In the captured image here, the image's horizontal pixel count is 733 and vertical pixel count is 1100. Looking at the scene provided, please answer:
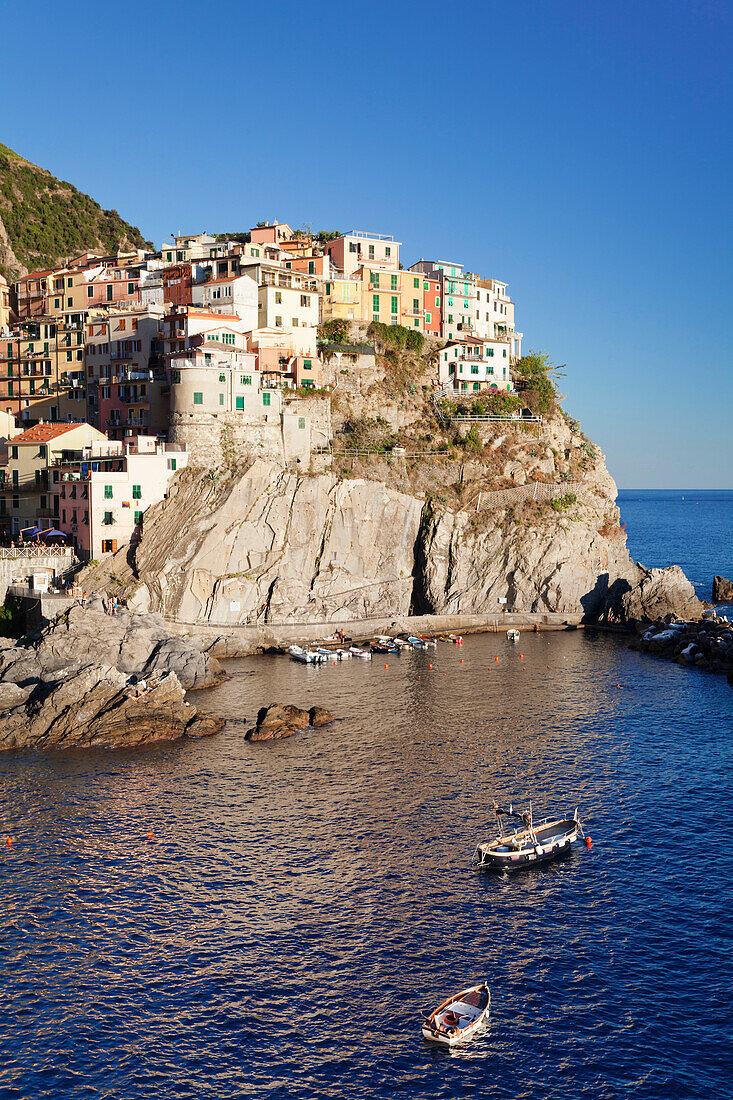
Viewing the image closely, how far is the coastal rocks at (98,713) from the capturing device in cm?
6378

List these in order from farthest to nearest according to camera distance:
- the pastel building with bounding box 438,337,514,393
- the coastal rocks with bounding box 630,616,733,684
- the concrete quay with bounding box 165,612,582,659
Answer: the pastel building with bounding box 438,337,514,393 < the concrete quay with bounding box 165,612,582,659 < the coastal rocks with bounding box 630,616,733,684

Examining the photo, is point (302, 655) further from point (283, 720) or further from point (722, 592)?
point (722, 592)

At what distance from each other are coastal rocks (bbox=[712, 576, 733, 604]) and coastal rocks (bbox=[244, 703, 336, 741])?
7835cm

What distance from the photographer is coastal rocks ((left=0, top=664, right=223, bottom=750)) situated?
6378 cm

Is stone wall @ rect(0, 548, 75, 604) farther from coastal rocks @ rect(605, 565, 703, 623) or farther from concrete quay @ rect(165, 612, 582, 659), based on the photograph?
coastal rocks @ rect(605, 565, 703, 623)

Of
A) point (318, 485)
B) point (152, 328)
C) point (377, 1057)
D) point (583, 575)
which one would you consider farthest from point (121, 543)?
point (377, 1057)

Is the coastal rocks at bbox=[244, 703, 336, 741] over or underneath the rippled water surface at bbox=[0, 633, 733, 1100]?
over

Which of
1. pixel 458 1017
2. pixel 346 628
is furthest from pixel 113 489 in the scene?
pixel 458 1017

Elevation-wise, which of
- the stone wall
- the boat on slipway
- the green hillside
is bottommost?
the boat on slipway

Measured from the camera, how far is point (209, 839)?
160 ft

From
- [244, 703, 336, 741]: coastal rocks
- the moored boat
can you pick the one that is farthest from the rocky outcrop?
[244, 703, 336, 741]: coastal rocks

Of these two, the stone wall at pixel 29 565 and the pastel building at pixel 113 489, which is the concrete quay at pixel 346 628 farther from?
the stone wall at pixel 29 565

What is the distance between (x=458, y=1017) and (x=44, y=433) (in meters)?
84.2

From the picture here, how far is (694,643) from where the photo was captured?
3568 inches
